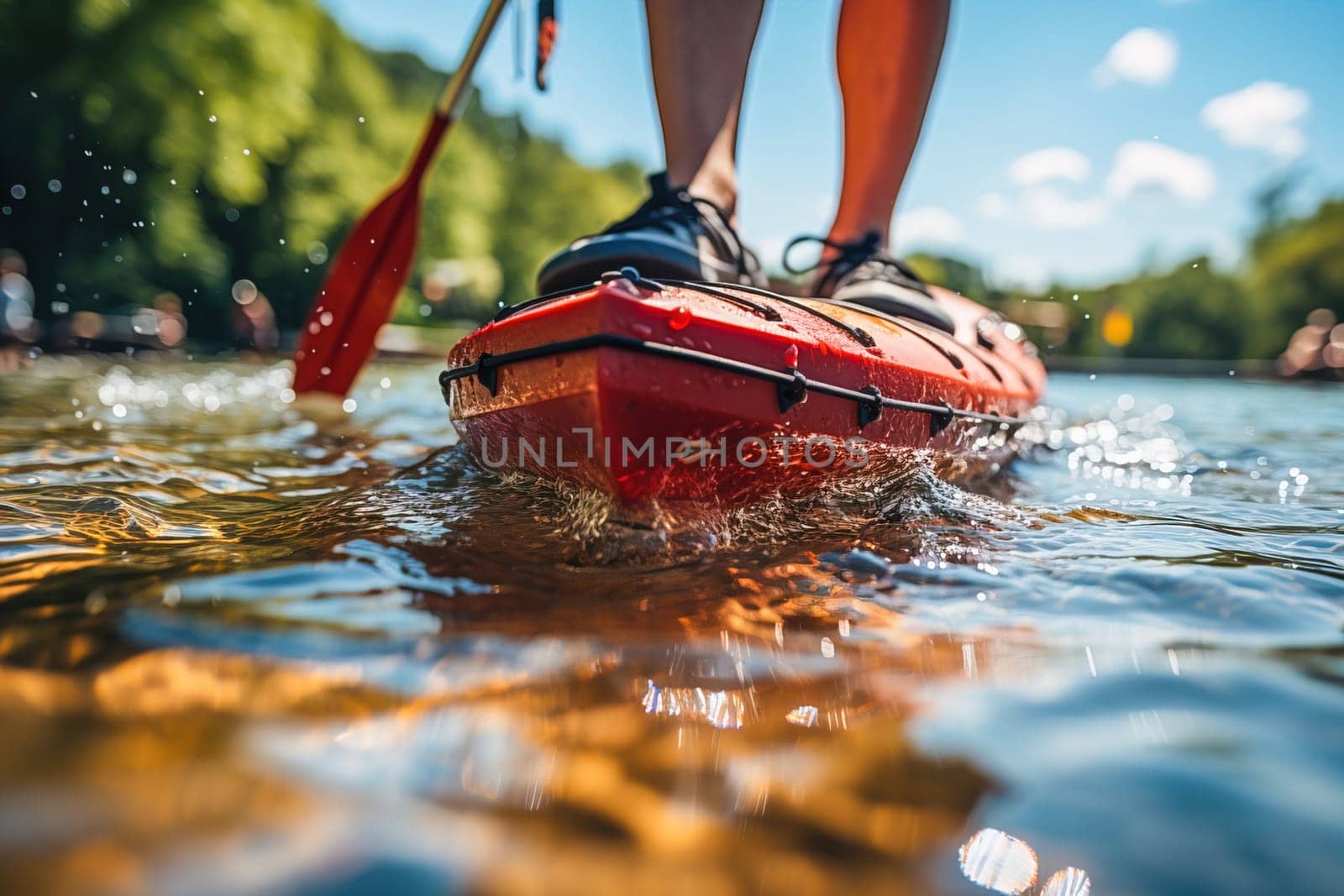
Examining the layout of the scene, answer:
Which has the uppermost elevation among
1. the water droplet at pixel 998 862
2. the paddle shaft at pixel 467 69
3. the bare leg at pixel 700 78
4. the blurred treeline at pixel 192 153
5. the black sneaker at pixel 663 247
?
the blurred treeline at pixel 192 153

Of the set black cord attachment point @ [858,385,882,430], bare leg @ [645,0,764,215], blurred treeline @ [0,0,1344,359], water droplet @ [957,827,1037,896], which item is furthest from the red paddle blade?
water droplet @ [957,827,1037,896]

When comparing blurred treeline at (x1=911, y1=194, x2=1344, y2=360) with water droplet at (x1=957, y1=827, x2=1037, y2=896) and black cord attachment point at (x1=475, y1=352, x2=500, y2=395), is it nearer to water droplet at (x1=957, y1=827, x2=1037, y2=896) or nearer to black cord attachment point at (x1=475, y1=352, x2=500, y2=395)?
black cord attachment point at (x1=475, y1=352, x2=500, y2=395)

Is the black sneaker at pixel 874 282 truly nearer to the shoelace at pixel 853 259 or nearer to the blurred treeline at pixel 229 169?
the shoelace at pixel 853 259

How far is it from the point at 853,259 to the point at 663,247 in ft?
3.23

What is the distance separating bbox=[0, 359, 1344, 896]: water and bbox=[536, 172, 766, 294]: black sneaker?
0.60 m

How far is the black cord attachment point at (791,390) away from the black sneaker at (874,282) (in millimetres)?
954

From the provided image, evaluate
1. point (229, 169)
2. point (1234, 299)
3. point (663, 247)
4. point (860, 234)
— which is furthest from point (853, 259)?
point (1234, 299)

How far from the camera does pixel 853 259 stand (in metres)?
2.75

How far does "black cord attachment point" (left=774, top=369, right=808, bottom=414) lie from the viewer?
158 cm

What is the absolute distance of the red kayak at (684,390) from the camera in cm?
141

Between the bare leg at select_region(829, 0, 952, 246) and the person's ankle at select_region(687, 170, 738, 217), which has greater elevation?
the bare leg at select_region(829, 0, 952, 246)

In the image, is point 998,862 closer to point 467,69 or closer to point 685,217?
point 685,217

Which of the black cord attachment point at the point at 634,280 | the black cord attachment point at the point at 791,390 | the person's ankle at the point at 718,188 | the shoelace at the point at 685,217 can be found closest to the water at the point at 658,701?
the black cord attachment point at the point at 791,390

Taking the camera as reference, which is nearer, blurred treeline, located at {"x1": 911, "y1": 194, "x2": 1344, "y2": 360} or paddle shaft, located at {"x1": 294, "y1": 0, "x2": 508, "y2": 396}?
paddle shaft, located at {"x1": 294, "y1": 0, "x2": 508, "y2": 396}
